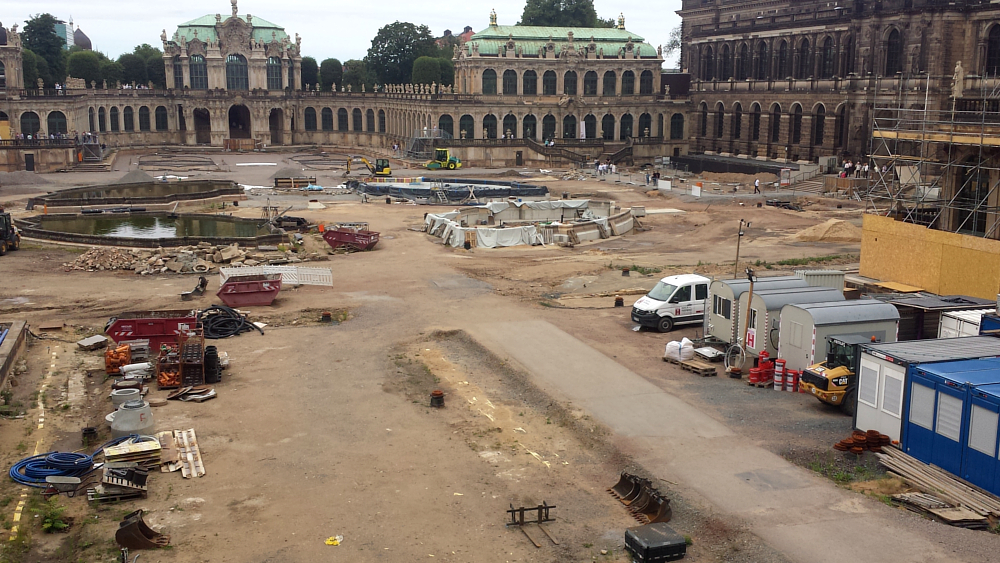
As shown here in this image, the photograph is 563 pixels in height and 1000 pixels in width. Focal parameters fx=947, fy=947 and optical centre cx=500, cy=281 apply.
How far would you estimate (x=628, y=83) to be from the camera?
362 feet

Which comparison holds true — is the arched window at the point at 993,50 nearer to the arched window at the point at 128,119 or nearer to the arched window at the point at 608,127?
the arched window at the point at 608,127

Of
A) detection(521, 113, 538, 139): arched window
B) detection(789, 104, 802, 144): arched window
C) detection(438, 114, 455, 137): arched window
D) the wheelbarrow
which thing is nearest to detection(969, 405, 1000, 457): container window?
the wheelbarrow

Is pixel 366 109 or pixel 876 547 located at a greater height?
pixel 366 109

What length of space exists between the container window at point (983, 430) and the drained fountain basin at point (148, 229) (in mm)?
40937

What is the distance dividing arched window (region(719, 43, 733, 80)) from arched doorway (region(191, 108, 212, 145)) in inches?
2535

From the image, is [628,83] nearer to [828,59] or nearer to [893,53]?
[828,59]

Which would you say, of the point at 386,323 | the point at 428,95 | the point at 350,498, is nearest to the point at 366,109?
the point at 428,95

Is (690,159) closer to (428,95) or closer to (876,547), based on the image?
(428,95)

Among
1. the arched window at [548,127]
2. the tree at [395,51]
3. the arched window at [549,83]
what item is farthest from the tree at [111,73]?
the arched window at [548,127]

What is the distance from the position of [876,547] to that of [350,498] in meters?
10.4

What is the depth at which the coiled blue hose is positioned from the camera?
810 inches

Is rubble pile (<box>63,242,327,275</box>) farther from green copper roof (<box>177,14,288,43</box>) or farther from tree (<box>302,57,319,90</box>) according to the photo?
tree (<box>302,57,319,90</box>)

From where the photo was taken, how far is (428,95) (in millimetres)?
104625

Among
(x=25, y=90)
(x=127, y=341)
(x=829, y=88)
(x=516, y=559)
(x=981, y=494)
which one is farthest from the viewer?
(x=25, y=90)
